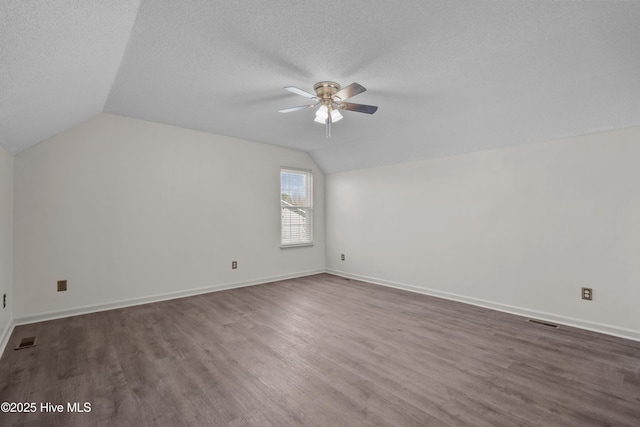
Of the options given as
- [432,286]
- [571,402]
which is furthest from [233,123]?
[571,402]

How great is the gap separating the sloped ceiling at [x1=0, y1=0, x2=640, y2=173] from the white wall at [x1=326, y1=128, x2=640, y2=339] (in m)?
0.36

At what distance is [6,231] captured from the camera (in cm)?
281

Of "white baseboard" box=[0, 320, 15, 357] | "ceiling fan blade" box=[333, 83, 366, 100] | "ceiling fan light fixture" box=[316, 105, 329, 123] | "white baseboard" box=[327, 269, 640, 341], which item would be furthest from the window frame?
"white baseboard" box=[0, 320, 15, 357]

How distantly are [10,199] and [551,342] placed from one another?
5.43 meters

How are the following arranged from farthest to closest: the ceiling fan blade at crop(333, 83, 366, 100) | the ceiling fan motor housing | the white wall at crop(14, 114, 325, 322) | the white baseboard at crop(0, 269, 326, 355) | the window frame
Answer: the window frame
the white wall at crop(14, 114, 325, 322)
the white baseboard at crop(0, 269, 326, 355)
the ceiling fan motor housing
the ceiling fan blade at crop(333, 83, 366, 100)

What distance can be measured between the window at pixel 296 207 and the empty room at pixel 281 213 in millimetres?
239

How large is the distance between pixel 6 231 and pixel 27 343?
1.10 meters

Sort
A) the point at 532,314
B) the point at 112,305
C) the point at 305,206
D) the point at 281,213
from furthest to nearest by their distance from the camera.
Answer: the point at 305,206 → the point at 281,213 → the point at 112,305 → the point at 532,314

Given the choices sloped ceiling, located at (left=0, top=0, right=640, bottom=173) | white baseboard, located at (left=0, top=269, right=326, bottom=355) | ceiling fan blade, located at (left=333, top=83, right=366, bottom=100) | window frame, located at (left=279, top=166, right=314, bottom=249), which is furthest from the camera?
window frame, located at (left=279, top=166, right=314, bottom=249)

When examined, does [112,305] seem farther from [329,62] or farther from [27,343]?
[329,62]

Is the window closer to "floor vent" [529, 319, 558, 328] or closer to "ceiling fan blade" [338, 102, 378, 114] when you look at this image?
"ceiling fan blade" [338, 102, 378, 114]

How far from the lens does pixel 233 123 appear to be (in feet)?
12.8

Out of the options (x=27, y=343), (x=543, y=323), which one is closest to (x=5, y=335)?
(x=27, y=343)

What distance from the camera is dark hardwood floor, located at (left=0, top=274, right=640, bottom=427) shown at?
1.67 metres
